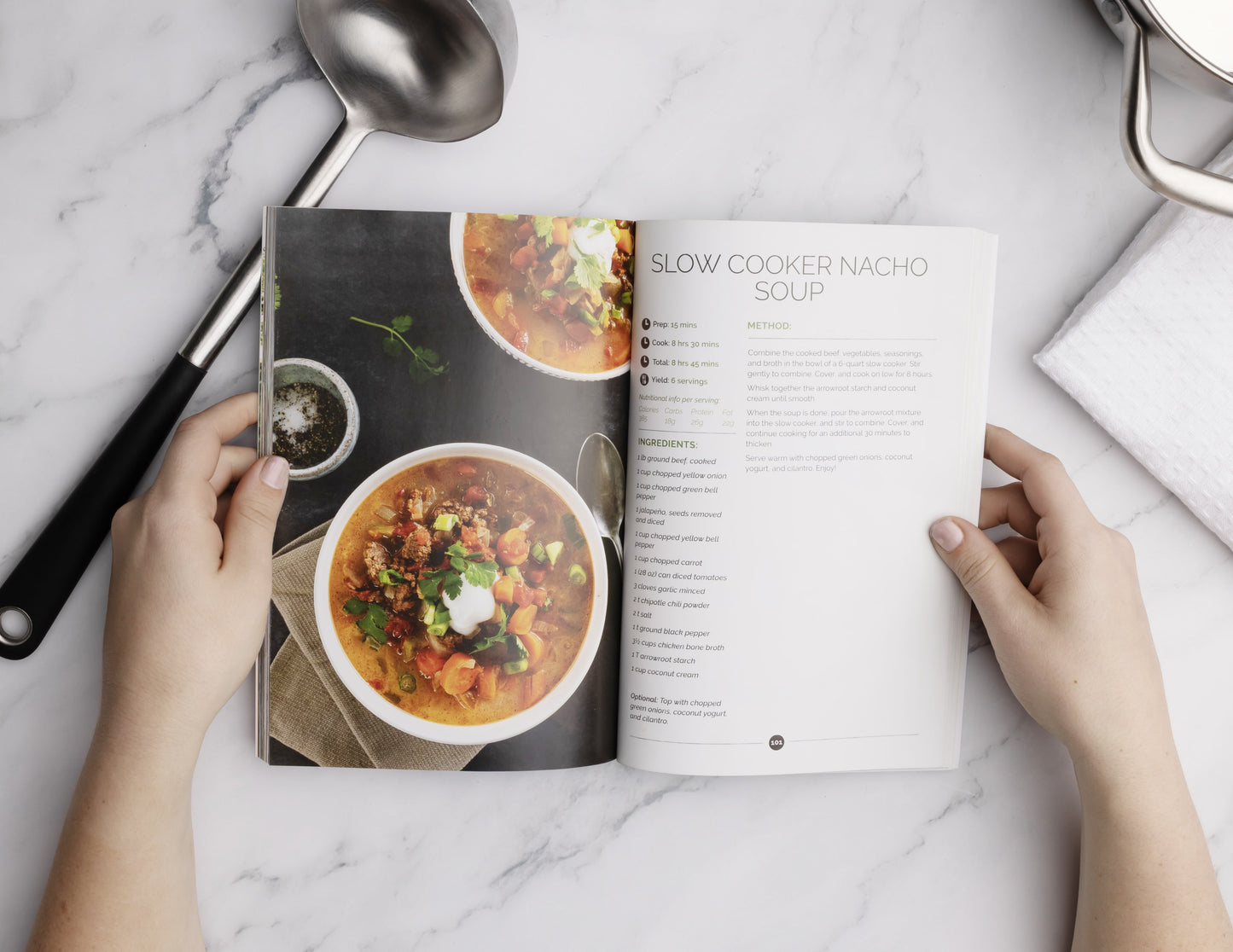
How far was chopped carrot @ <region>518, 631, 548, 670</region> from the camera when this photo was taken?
57 centimetres

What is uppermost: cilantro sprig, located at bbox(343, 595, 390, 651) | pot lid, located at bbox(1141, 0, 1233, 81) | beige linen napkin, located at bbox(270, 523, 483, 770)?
pot lid, located at bbox(1141, 0, 1233, 81)

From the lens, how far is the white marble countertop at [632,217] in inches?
23.3

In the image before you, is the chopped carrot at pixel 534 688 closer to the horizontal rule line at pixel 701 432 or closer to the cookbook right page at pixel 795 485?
the cookbook right page at pixel 795 485

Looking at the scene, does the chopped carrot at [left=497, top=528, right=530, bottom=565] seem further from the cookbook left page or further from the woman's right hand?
the woman's right hand

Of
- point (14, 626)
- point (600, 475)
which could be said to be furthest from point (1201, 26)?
point (14, 626)

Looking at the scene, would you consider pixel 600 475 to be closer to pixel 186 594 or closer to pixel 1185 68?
pixel 186 594

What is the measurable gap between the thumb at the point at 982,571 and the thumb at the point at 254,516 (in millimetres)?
472

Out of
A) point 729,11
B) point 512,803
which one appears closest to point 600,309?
point 729,11

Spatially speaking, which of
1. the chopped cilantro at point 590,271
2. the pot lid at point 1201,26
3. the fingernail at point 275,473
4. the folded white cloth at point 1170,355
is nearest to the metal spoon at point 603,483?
the chopped cilantro at point 590,271

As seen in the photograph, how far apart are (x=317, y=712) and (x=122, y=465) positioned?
0.75ft

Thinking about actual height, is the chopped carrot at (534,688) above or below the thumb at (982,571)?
below

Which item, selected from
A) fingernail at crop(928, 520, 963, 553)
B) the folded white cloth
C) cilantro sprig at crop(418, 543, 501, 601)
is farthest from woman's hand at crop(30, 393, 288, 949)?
the folded white cloth

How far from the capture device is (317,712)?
0.58m

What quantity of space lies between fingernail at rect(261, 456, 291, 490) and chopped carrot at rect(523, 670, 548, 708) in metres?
0.22
